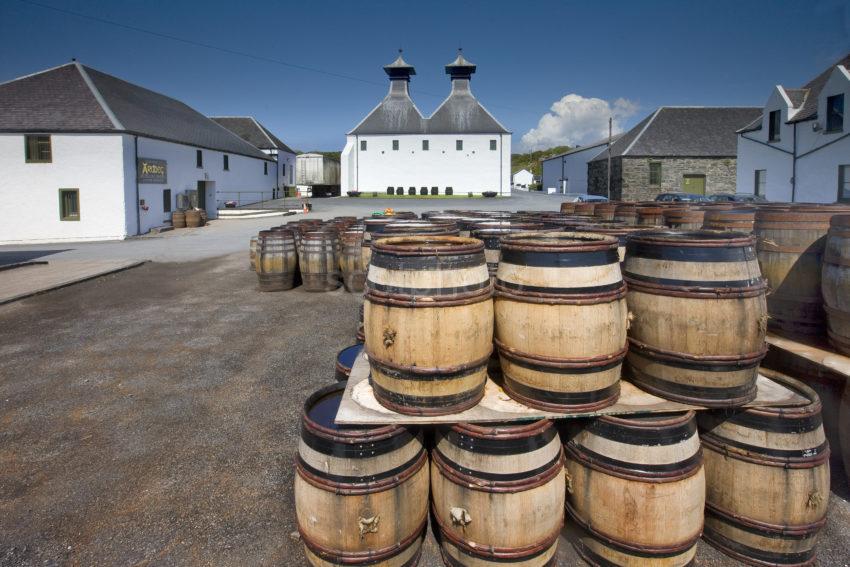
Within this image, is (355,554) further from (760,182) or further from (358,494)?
(760,182)

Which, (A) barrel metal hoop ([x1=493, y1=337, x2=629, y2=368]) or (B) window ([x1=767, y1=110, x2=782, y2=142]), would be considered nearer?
(A) barrel metal hoop ([x1=493, y1=337, x2=629, y2=368])

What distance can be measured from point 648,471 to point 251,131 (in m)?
56.6

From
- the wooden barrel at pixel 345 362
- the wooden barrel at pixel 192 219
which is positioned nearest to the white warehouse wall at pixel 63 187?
the wooden barrel at pixel 192 219

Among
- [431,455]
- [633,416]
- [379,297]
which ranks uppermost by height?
[379,297]

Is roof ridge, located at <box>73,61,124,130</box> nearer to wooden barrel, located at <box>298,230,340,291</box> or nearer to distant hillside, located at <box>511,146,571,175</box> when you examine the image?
wooden barrel, located at <box>298,230,340,291</box>

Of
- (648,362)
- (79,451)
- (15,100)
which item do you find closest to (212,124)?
(15,100)

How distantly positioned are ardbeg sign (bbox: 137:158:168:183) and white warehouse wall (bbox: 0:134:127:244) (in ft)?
5.26

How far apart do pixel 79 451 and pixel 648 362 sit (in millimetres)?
5010

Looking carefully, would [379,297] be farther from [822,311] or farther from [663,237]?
[822,311]

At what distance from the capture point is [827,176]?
24.8m

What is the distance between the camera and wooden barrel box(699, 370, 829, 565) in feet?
10.9

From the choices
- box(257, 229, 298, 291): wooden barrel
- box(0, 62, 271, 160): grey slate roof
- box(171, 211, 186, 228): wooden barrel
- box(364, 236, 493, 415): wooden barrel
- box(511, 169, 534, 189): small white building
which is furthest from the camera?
box(511, 169, 534, 189): small white building

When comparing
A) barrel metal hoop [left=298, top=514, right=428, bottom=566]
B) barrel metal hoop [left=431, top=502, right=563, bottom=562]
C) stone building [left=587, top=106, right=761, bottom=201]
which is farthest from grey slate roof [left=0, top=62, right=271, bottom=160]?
stone building [left=587, top=106, right=761, bottom=201]

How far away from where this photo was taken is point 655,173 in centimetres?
3906
